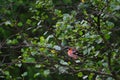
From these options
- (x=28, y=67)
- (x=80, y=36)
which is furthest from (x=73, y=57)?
(x=28, y=67)

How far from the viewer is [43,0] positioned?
Result: 2113mm

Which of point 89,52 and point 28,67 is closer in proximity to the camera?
point 89,52

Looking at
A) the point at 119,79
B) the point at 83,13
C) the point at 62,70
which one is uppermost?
the point at 83,13

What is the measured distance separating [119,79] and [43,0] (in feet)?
2.21

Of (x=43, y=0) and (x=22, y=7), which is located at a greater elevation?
(x=43, y=0)

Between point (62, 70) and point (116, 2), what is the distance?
19.0 inches

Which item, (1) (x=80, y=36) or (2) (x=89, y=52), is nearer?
(2) (x=89, y=52)

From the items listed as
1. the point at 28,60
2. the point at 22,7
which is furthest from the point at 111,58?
the point at 22,7

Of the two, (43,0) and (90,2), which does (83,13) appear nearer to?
(90,2)

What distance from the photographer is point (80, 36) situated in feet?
6.82

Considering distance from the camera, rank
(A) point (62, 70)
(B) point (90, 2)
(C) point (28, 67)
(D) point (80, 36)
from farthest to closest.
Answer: (C) point (28, 67), (D) point (80, 36), (B) point (90, 2), (A) point (62, 70)

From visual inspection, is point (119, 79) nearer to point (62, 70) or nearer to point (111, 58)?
point (111, 58)

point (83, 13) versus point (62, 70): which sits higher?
point (83, 13)

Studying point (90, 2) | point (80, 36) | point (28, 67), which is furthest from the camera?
point (28, 67)
